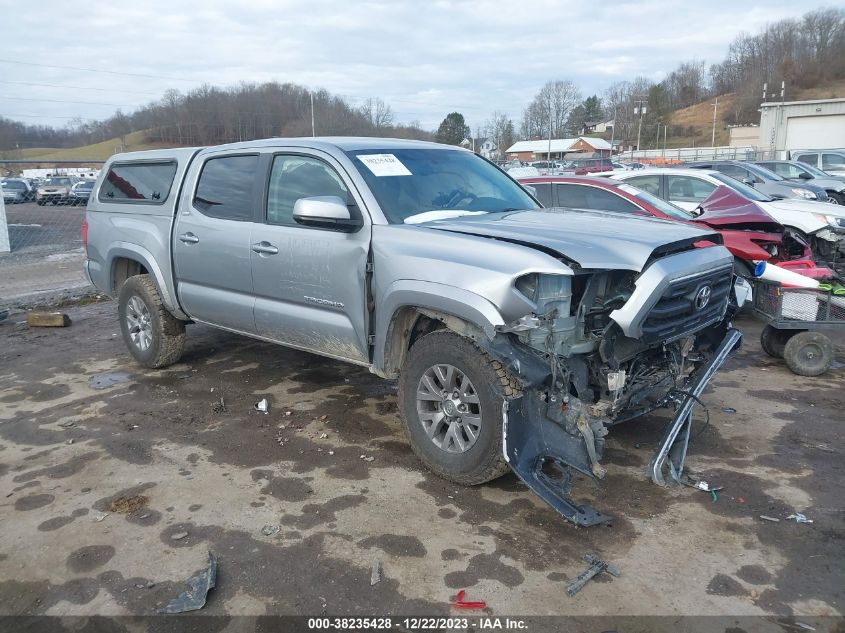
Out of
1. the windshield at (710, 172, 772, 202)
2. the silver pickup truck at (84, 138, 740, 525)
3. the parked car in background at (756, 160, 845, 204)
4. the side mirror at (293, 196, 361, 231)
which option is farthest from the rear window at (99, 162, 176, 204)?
the parked car in background at (756, 160, 845, 204)

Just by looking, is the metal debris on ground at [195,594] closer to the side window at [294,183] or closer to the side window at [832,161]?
the side window at [294,183]

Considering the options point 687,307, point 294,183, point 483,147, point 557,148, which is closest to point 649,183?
point 687,307

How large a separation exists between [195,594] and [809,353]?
545cm

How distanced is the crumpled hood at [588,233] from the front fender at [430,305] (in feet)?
1.34

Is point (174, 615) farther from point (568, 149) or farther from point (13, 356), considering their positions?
point (568, 149)

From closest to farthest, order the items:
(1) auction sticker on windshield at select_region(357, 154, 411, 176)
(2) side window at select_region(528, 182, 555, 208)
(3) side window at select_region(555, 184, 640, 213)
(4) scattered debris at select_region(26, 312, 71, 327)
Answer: (1) auction sticker on windshield at select_region(357, 154, 411, 176) < (3) side window at select_region(555, 184, 640, 213) < (4) scattered debris at select_region(26, 312, 71, 327) < (2) side window at select_region(528, 182, 555, 208)

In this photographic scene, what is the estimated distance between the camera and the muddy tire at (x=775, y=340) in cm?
633

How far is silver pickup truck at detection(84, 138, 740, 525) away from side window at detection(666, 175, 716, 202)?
5912mm

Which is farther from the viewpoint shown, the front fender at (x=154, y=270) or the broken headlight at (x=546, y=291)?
the front fender at (x=154, y=270)

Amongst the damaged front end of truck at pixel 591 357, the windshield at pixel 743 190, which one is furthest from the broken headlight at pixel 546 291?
the windshield at pixel 743 190

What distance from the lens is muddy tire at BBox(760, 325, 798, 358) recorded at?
633cm

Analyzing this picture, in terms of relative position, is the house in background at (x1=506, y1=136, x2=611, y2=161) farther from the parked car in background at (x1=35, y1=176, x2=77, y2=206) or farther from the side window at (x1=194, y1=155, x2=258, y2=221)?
the side window at (x1=194, y1=155, x2=258, y2=221)

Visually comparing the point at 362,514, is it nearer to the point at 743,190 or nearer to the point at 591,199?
the point at 591,199

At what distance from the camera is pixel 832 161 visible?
22609mm
